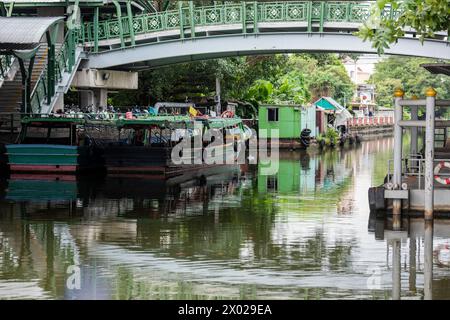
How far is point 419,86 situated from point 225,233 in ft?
278

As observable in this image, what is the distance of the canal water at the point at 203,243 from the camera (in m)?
16.3

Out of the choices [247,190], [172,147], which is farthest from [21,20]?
[247,190]

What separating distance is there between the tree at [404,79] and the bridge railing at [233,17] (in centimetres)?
5530

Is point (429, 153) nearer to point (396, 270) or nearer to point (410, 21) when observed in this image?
point (410, 21)

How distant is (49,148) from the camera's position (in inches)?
1409

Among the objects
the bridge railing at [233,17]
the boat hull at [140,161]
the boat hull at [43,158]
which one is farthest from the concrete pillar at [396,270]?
the bridge railing at [233,17]

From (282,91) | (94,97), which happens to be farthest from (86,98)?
(282,91)

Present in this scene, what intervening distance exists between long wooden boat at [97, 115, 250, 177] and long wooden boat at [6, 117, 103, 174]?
118 centimetres

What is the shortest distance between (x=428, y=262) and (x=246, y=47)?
2544 centimetres

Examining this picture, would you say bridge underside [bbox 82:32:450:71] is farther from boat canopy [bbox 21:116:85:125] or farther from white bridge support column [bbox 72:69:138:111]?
boat canopy [bbox 21:116:85:125]

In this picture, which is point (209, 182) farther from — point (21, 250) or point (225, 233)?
point (21, 250)

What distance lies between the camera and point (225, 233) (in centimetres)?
2253

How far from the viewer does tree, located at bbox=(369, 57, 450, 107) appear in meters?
104

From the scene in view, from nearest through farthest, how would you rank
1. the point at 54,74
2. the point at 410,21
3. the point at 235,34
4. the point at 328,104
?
the point at 410,21
the point at 54,74
the point at 235,34
the point at 328,104
